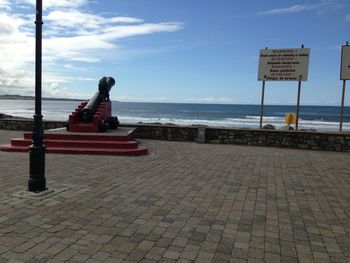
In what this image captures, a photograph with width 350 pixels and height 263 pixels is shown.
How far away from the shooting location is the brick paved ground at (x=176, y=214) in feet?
12.9

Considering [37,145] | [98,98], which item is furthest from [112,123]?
[37,145]

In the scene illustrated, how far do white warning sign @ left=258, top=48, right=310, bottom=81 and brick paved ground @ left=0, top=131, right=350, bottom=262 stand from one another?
5814 millimetres

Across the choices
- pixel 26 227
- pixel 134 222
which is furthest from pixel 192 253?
pixel 26 227

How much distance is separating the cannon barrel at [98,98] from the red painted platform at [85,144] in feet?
3.61

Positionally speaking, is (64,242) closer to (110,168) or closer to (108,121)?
(110,168)

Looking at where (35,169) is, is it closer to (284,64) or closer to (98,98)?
(98,98)

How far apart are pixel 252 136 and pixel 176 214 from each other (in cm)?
908

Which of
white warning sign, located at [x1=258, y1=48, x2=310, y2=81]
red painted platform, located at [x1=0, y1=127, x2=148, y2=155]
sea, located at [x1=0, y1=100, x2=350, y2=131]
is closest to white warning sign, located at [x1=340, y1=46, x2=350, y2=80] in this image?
white warning sign, located at [x1=258, y1=48, x2=310, y2=81]

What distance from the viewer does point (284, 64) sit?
1430 centimetres

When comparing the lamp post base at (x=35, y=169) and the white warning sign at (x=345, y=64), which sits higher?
the white warning sign at (x=345, y=64)

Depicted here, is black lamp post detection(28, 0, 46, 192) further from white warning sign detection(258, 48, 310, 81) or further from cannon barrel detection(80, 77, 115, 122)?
white warning sign detection(258, 48, 310, 81)

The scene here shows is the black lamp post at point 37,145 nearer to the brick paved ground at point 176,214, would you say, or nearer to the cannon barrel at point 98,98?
the brick paved ground at point 176,214

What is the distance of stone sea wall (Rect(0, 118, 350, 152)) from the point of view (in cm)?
1299

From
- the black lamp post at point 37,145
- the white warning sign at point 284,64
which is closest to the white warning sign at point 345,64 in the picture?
the white warning sign at point 284,64
